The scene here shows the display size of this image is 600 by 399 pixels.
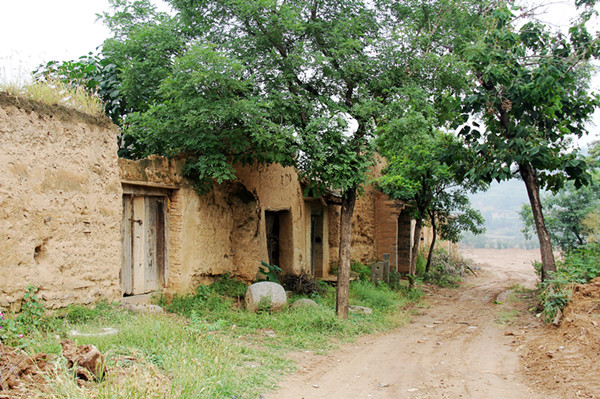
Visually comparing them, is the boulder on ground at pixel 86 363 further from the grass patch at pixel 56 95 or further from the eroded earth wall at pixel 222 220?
the eroded earth wall at pixel 222 220

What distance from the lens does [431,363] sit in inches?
239

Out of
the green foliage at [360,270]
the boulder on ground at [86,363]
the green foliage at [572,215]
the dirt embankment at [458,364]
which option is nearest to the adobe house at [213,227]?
the green foliage at [360,270]

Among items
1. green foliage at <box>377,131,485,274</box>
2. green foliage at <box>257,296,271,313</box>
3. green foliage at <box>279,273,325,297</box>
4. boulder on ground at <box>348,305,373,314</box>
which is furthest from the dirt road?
green foliage at <box>377,131,485,274</box>

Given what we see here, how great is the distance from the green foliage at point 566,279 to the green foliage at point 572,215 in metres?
7.32

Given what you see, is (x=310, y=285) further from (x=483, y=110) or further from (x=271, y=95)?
(x=483, y=110)

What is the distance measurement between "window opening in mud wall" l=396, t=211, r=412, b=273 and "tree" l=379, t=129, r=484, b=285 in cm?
70

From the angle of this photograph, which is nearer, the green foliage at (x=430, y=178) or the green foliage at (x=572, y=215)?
the green foliage at (x=430, y=178)

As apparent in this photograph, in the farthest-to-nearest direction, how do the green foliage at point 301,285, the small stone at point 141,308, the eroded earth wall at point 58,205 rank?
the green foliage at point 301,285 < the small stone at point 141,308 < the eroded earth wall at point 58,205

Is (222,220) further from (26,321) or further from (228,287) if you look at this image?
(26,321)

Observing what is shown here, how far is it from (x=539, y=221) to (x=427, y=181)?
3404 mm

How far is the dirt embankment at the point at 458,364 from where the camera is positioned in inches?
193

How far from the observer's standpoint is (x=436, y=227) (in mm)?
16500

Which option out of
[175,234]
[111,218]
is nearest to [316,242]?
[175,234]

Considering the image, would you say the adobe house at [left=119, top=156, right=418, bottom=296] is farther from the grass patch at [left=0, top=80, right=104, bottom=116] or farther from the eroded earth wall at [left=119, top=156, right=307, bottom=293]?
the grass patch at [left=0, top=80, right=104, bottom=116]
